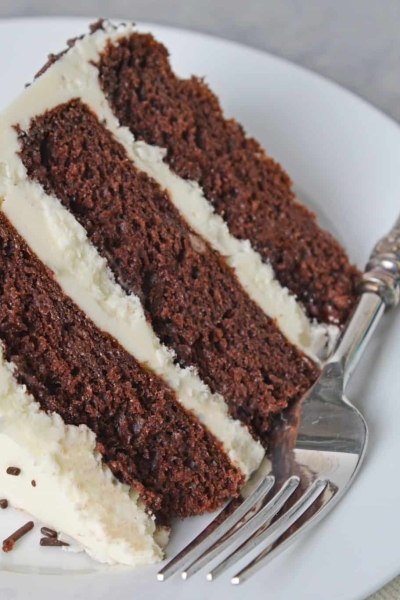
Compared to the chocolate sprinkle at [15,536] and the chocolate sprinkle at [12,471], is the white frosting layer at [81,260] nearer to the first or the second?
the chocolate sprinkle at [12,471]

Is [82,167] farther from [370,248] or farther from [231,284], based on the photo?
[370,248]

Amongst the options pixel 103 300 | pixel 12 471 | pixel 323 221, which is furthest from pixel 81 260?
pixel 323 221

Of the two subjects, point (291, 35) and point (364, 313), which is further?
point (291, 35)

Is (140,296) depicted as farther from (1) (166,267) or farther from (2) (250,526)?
(2) (250,526)

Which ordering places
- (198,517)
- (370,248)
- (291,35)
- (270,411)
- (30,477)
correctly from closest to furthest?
(30,477) → (198,517) → (270,411) → (370,248) → (291,35)

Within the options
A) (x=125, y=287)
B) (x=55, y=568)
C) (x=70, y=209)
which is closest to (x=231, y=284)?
(x=125, y=287)
